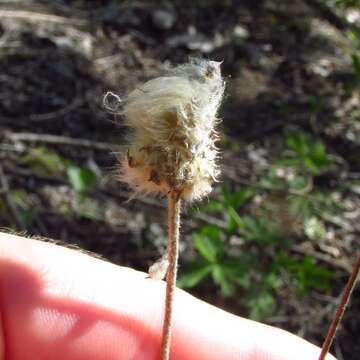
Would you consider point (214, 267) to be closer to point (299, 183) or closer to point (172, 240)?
point (299, 183)

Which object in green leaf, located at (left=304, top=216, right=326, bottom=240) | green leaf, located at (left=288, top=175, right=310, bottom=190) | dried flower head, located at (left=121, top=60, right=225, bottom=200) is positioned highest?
dried flower head, located at (left=121, top=60, right=225, bottom=200)

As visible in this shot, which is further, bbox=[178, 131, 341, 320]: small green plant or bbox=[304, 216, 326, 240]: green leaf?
bbox=[304, 216, 326, 240]: green leaf

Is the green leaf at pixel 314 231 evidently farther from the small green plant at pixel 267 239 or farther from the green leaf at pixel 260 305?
the green leaf at pixel 260 305

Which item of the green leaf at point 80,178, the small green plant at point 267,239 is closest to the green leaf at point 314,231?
the small green plant at point 267,239

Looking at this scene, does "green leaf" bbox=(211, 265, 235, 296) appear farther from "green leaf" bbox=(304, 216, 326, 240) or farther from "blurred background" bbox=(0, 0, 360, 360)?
"green leaf" bbox=(304, 216, 326, 240)

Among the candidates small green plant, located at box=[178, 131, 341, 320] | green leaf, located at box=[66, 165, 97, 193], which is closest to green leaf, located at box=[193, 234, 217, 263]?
small green plant, located at box=[178, 131, 341, 320]

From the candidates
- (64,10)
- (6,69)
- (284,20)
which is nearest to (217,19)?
(284,20)
